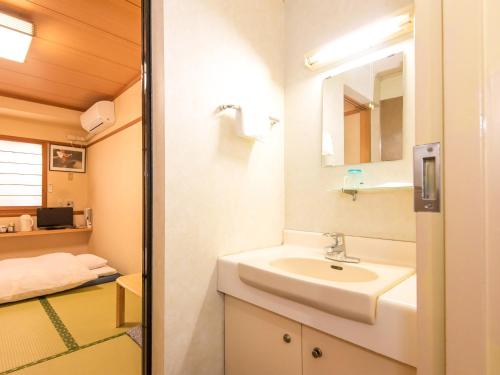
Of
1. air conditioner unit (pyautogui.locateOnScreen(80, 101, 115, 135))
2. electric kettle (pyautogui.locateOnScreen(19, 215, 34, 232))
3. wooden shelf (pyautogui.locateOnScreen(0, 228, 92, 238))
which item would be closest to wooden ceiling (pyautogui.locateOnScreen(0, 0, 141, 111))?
air conditioner unit (pyautogui.locateOnScreen(80, 101, 115, 135))

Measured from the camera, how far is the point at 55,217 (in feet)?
12.6

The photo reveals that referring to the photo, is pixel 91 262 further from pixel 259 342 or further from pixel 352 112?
pixel 352 112

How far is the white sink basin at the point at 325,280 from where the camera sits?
810 mm

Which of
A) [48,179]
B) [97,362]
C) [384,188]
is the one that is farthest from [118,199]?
[384,188]

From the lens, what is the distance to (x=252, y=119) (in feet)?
4.51

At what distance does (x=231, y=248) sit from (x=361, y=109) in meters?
1.05

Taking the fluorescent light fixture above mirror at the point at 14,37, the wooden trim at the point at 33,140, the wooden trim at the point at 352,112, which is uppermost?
the fluorescent light fixture above mirror at the point at 14,37

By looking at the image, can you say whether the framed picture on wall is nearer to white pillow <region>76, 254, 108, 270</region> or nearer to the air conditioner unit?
the air conditioner unit

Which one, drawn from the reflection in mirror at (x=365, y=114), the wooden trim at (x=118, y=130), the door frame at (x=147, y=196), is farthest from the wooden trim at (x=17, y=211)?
the reflection in mirror at (x=365, y=114)

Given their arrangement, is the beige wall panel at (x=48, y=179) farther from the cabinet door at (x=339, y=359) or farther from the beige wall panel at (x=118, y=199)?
the cabinet door at (x=339, y=359)

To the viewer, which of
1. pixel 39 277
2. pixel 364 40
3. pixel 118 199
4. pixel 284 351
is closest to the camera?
pixel 284 351

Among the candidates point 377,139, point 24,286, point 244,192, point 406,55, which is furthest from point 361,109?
point 24,286

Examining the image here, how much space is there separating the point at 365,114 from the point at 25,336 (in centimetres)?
291

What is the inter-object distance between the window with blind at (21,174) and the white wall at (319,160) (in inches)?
167
